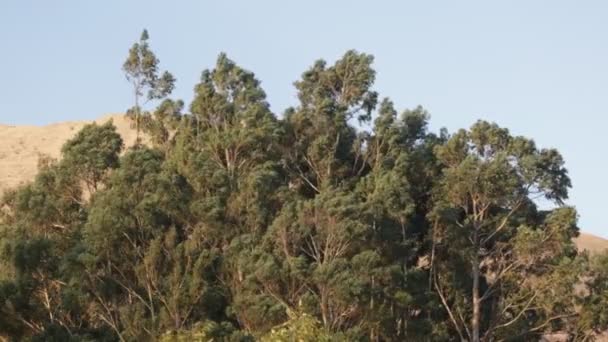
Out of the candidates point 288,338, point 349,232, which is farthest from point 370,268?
point 288,338

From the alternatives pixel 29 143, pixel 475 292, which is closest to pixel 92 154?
pixel 475 292

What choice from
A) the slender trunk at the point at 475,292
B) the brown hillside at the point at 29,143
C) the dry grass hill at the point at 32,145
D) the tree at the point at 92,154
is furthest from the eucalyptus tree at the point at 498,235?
the brown hillside at the point at 29,143

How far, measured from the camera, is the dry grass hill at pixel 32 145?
3593 inches

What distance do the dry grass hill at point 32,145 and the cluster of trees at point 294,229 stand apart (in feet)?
129

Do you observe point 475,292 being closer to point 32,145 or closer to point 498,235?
point 498,235

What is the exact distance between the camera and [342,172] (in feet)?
169

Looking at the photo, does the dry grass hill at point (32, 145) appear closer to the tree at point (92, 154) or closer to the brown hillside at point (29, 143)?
the brown hillside at point (29, 143)

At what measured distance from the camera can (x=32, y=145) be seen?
107562mm

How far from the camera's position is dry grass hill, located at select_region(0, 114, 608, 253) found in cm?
9125

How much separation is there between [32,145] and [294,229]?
70570mm

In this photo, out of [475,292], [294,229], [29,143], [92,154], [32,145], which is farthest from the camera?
[29,143]

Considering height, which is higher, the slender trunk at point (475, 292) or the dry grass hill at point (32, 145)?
the dry grass hill at point (32, 145)

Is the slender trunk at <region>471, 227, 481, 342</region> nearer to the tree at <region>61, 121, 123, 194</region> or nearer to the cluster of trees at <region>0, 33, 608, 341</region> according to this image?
the cluster of trees at <region>0, 33, 608, 341</region>

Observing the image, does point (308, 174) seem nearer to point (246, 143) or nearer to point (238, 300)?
point (246, 143)
